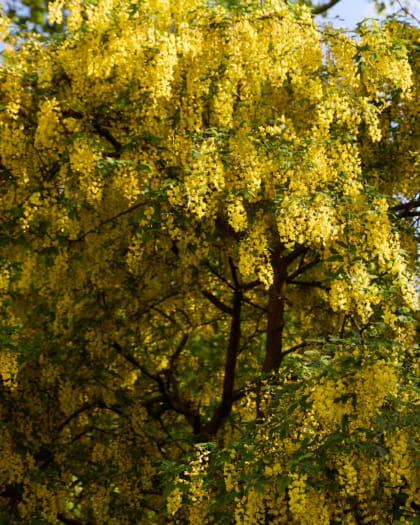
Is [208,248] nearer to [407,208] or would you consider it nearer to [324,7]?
[407,208]

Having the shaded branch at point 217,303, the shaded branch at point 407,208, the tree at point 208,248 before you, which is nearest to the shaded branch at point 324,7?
the tree at point 208,248

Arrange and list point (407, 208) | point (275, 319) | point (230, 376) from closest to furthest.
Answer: point (407, 208), point (275, 319), point (230, 376)

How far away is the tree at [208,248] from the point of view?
13.5ft

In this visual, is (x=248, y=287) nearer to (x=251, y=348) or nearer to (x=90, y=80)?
(x=251, y=348)

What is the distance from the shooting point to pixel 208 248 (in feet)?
19.8

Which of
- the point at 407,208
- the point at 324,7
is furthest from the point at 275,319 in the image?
the point at 324,7

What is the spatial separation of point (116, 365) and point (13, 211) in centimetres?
244

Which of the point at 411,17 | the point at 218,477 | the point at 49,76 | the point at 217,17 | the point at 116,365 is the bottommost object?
the point at 218,477

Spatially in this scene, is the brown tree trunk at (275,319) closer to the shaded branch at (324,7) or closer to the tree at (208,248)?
the tree at (208,248)

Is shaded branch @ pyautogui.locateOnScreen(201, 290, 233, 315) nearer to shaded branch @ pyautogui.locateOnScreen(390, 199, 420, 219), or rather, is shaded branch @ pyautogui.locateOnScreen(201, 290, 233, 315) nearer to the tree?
the tree

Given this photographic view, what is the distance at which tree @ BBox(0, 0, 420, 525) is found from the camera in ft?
13.5

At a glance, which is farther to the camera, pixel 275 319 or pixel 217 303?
pixel 217 303

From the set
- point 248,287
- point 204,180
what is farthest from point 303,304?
point 204,180

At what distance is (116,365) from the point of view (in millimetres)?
7266
